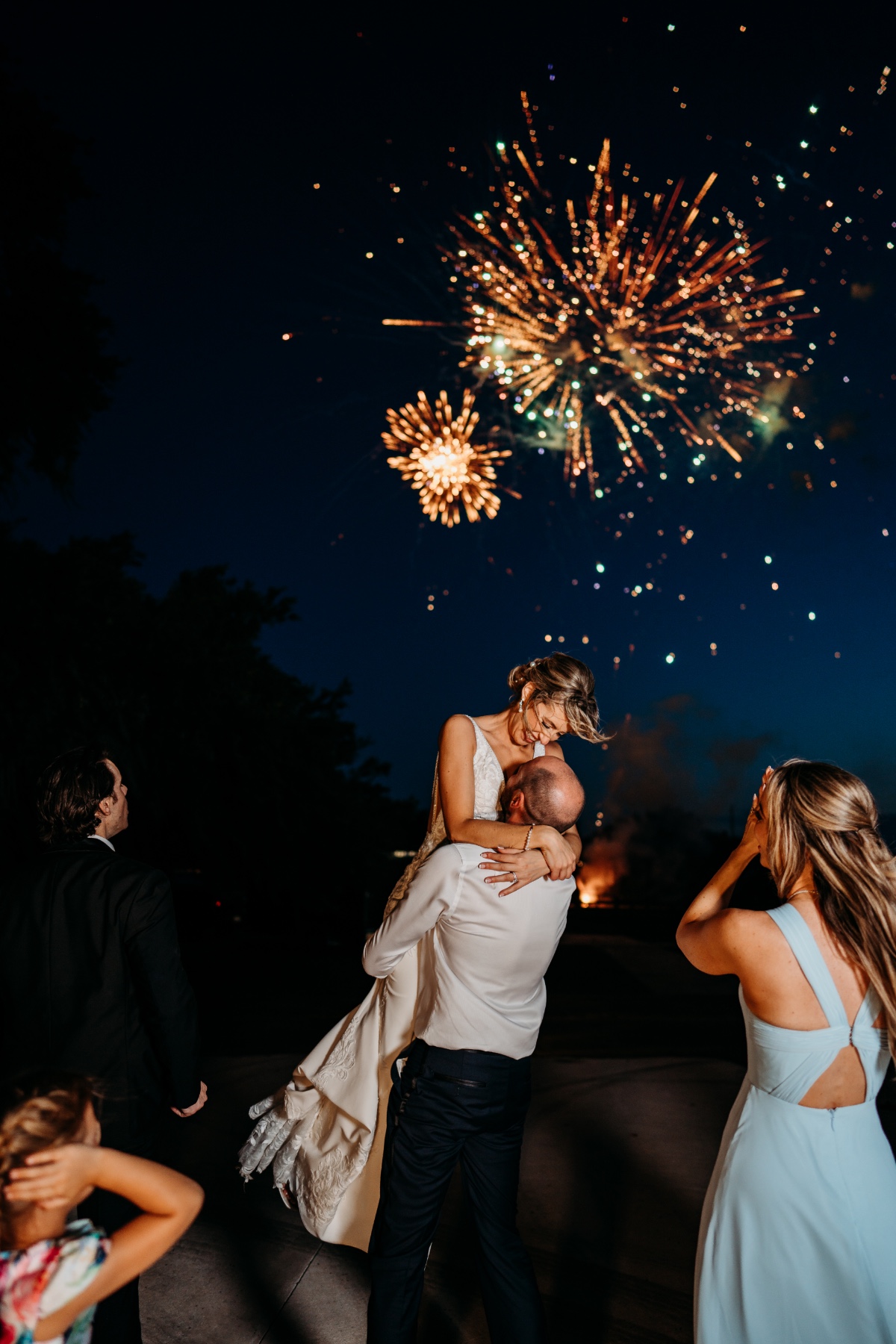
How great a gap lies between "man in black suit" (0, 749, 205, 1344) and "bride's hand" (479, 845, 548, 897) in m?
0.92

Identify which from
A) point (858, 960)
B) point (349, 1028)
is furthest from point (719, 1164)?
point (349, 1028)

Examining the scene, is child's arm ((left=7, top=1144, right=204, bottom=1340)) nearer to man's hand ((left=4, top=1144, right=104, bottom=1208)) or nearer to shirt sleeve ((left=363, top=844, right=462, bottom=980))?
man's hand ((left=4, top=1144, right=104, bottom=1208))

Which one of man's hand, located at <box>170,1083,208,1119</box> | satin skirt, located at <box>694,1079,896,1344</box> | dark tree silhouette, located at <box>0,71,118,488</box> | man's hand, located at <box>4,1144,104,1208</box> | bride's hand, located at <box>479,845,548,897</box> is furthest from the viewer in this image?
dark tree silhouette, located at <box>0,71,118,488</box>

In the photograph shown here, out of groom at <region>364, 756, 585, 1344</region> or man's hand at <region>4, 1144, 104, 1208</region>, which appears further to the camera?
groom at <region>364, 756, 585, 1344</region>

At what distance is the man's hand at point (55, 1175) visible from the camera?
1.30 metres

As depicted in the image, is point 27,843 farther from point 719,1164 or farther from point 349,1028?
point 719,1164

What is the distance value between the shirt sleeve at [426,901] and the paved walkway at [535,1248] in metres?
1.53

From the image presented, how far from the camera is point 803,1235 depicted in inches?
74.2

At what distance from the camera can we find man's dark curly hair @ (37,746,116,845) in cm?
237

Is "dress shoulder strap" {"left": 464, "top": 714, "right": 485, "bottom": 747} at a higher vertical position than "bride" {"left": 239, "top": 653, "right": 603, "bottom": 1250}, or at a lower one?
higher

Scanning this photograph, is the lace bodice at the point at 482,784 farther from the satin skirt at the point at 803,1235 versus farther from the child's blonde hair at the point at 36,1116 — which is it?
the child's blonde hair at the point at 36,1116

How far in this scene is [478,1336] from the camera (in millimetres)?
2781

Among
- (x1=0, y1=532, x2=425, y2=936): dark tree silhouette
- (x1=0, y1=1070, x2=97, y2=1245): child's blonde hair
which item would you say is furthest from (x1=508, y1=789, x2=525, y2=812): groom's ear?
(x1=0, y1=532, x2=425, y2=936): dark tree silhouette

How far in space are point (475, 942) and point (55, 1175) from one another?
3.74 ft
